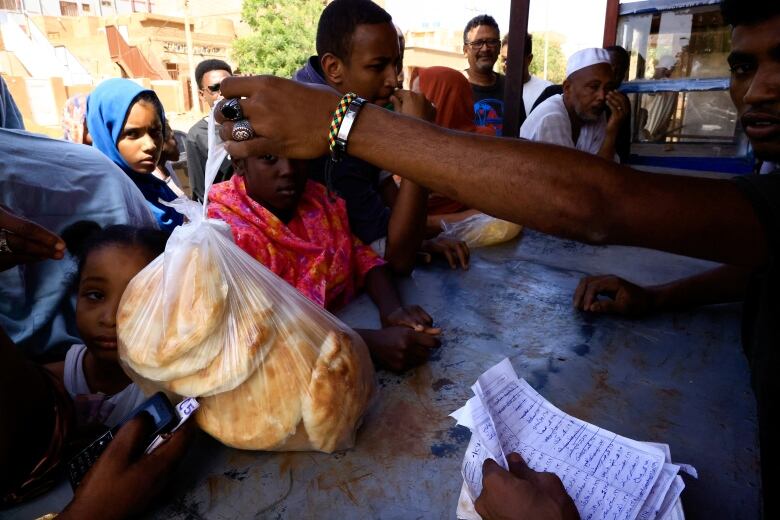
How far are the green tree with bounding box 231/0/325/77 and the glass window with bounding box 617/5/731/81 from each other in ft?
42.5

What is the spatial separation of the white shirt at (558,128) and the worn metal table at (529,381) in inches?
57.6

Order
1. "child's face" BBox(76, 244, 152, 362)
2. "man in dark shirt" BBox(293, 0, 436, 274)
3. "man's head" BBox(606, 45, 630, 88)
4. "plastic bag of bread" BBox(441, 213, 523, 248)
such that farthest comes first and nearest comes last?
1. "man's head" BBox(606, 45, 630, 88)
2. "plastic bag of bread" BBox(441, 213, 523, 248)
3. "man in dark shirt" BBox(293, 0, 436, 274)
4. "child's face" BBox(76, 244, 152, 362)

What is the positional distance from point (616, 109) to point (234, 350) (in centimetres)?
296

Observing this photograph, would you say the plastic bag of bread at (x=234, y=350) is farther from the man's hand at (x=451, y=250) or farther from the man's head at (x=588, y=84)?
the man's head at (x=588, y=84)

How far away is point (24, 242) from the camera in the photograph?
3.46 ft

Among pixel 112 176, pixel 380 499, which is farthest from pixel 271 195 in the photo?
pixel 380 499

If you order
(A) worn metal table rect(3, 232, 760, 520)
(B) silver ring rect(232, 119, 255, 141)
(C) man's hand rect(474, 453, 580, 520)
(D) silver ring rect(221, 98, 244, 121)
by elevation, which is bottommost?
(A) worn metal table rect(3, 232, 760, 520)

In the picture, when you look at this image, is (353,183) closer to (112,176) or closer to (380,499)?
(112,176)

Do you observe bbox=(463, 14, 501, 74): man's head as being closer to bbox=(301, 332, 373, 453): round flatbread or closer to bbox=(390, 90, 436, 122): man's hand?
bbox=(390, 90, 436, 122): man's hand

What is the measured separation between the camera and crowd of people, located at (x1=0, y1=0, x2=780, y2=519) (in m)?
0.83

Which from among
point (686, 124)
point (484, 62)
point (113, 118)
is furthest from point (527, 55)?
point (113, 118)

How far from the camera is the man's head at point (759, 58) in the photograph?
3.52 ft

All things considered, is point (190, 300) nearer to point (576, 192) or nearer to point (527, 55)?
point (576, 192)

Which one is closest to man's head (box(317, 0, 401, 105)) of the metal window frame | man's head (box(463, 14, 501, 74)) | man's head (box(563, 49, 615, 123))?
man's head (box(563, 49, 615, 123))
